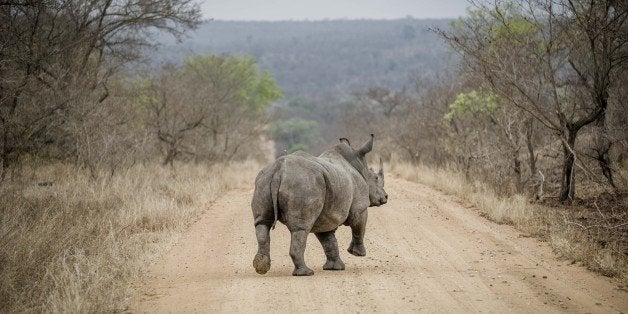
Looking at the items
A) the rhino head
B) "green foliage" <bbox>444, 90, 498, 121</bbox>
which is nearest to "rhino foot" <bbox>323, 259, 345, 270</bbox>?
the rhino head

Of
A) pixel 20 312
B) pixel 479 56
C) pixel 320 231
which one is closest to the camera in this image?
pixel 20 312

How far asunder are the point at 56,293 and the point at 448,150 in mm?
17230

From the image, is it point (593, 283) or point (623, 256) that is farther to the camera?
point (623, 256)

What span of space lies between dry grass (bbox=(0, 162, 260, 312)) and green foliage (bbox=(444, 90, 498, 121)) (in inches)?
323

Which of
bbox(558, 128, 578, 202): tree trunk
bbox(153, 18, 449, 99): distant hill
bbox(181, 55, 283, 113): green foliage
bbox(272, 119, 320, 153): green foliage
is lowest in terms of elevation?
bbox(272, 119, 320, 153): green foliage

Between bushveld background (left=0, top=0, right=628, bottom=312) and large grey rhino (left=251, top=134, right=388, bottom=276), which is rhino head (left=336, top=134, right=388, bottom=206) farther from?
bushveld background (left=0, top=0, right=628, bottom=312)

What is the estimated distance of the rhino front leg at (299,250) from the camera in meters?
8.27

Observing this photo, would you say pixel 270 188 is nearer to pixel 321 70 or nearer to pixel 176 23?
pixel 176 23

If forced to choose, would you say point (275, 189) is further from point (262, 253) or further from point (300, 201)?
point (262, 253)

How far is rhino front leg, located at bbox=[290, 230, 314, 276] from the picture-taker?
8266 millimetres

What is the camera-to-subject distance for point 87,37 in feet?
57.5

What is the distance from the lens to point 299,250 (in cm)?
835

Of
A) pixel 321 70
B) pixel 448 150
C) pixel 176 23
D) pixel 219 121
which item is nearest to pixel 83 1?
pixel 176 23

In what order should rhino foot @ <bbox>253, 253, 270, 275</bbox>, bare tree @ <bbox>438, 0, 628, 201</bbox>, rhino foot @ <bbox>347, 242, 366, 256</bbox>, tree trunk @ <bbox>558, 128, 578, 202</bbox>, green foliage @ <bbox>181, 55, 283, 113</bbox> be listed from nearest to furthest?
rhino foot @ <bbox>253, 253, 270, 275</bbox>
rhino foot @ <bbox>347, 242, 366, 256</bbox>
bare tree @ <bbox>438, 0, 628, 201</bbox>
tree trunk @ <bbox>558, 128, 578, 202</bbox>
green foliage @ <bbox>181, 55, 283, 113</bbox>
